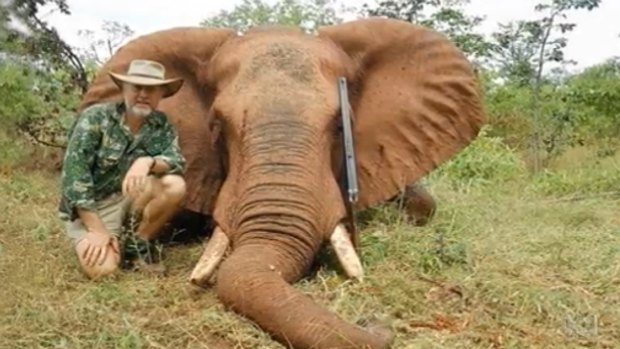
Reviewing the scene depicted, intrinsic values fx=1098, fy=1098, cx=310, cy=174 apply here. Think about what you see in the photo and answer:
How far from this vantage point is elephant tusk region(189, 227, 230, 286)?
527 cm

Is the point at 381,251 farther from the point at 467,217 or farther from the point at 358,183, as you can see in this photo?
the point at 467,217

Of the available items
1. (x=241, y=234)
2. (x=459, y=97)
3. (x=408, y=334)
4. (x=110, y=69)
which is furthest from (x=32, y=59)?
(x=408, y=334)

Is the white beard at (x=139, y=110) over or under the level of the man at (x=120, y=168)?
over

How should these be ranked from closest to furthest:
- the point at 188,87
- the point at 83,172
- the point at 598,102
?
the point at 83,172 → the point at 188,87 → the point at 598,102

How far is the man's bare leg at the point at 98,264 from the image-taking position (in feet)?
17.9

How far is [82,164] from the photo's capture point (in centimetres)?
562

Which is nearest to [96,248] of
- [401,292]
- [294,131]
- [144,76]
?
[144,76]

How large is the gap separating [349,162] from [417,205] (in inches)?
51.6

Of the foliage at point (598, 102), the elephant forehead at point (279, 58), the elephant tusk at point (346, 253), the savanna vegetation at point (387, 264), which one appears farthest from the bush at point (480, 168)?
the elephant tusk at point (346, 253)

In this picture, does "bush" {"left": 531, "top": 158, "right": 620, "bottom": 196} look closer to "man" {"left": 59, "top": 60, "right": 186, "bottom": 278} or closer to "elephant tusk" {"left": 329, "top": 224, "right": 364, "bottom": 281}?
"elephant tusk" {"left": 329, "top": 224, "right": 364, "bottom": 281}

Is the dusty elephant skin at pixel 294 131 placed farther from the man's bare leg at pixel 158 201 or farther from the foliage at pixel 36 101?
the foliage at pixel 36 101

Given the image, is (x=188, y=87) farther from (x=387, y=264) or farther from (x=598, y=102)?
(x=598, y=102)

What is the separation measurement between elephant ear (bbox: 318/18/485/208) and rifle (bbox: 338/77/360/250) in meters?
0.50

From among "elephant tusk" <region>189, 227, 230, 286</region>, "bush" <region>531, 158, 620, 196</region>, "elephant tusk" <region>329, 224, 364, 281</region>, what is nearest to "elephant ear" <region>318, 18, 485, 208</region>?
"elephant tusk" <region>329, 224, 364, 281</region>
